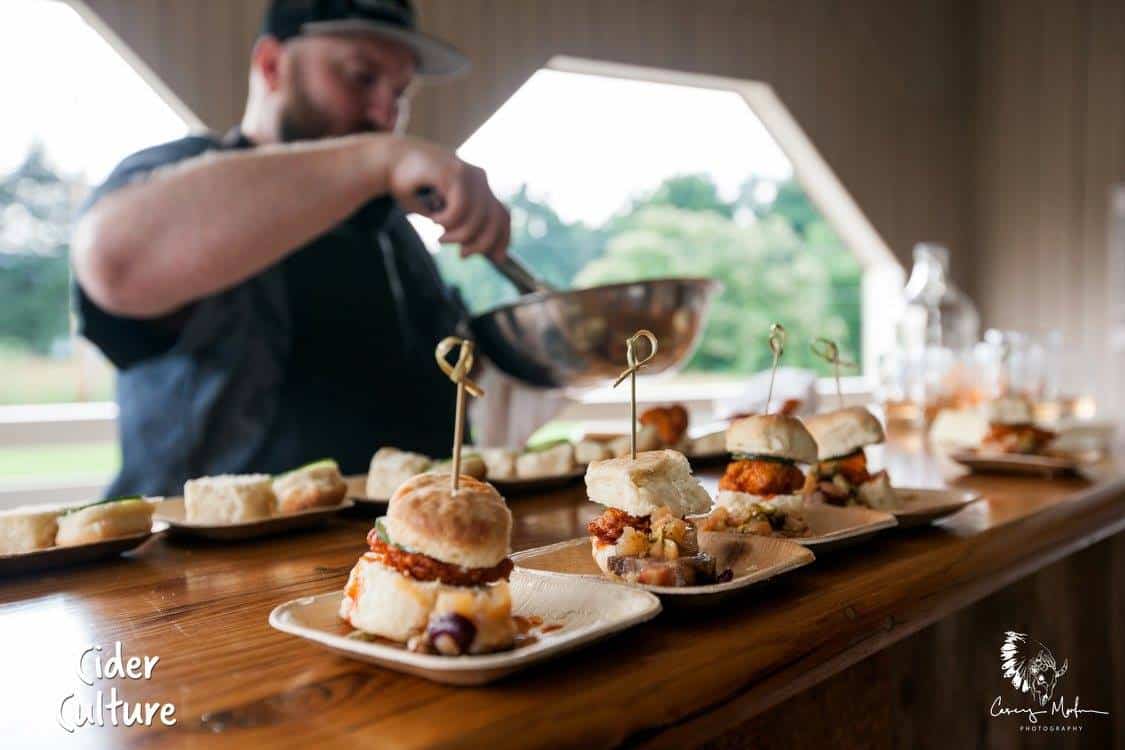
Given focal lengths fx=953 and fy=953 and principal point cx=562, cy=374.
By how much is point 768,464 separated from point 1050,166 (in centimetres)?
575

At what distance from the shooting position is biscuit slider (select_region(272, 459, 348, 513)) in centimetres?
150

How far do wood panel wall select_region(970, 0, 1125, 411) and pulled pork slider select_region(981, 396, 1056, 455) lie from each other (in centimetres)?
431

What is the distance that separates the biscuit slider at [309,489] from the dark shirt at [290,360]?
1.53m

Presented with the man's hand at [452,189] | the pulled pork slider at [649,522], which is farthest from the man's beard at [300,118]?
the pulled pork slider at [649,522]

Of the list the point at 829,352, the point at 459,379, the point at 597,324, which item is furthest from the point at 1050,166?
the point at 459,379

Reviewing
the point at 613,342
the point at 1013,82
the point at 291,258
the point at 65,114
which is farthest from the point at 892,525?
the point at 1013,82

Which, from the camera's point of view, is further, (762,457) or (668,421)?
(668,421)

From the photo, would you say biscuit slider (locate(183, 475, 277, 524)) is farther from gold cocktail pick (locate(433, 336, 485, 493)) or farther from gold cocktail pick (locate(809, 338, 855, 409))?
gold cocktail pick (locate(809, 338, 855, 409))

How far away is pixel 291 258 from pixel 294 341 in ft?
0.92

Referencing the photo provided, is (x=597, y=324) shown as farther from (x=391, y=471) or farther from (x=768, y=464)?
(x=768, y=464)

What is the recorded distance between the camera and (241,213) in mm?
2867

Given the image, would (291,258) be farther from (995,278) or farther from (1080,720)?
(995,278)

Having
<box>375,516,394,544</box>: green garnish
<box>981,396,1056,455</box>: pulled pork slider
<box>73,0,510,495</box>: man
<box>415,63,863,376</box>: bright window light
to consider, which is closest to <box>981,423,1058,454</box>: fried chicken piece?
<box>981,396,1056,455</box>: pulled pork slider

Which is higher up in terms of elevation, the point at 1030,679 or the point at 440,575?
the point at 440,575
